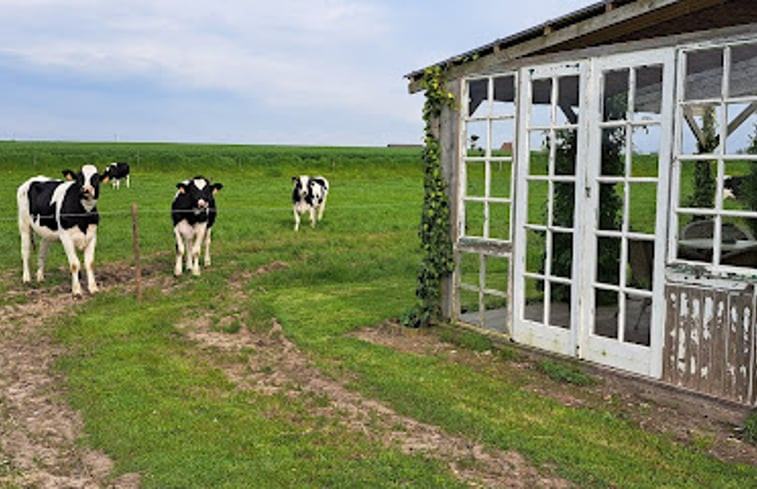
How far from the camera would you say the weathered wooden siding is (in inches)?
230

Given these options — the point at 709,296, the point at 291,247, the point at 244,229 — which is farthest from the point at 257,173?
the point at 709,296

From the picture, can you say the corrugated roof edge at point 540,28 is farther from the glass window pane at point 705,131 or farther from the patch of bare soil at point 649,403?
the patch of bare soil at point 649,403

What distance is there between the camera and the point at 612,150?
8.97 m

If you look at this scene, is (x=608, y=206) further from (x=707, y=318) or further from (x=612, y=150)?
(x=707, y=318)

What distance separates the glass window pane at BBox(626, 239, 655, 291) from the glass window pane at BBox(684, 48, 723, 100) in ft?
4.80

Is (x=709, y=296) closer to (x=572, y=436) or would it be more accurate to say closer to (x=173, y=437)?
(x=572, y=436)

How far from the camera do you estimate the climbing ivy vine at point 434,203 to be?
28.5 ft

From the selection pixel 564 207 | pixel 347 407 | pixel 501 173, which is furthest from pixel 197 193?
pixel 347 407

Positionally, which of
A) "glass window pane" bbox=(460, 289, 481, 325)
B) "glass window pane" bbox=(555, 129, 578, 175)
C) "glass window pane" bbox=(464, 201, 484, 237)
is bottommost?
"glass window pane" bbox=(460, 289, 481, 325)

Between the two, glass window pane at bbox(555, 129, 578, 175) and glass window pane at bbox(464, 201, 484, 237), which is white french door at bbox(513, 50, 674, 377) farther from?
glass window pane at bbox(464, 201, 484, 237)

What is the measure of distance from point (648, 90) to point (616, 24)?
5.74ft

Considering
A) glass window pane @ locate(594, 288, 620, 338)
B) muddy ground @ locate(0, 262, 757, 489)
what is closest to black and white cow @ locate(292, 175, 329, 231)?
muddy ground @ locate(0, 262, 757, 489)

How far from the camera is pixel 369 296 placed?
11227 mm

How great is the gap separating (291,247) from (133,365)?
862cm
